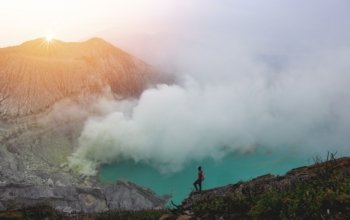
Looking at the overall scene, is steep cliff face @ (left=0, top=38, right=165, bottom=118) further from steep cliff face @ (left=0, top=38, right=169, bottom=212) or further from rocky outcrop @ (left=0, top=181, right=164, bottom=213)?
rocky outcrop @ (left=0, top=181, right=164, bottom=213)

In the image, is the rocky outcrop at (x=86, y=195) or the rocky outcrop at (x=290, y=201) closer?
the rocky outcrop at (x=290, y=201)

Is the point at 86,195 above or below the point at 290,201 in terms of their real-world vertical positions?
above

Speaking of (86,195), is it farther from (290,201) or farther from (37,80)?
(290,201)

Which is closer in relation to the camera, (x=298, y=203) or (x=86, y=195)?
(x=298, y=203)

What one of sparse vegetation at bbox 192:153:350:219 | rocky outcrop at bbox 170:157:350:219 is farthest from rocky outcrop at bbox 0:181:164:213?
sparse vegetation at bbox 192:153:350:219

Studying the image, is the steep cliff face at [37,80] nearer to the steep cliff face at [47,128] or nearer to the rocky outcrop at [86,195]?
the steep cliff face at [47,128]

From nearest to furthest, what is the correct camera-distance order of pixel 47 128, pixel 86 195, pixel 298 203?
pixel 298 203 → pixel 86 195 → pixel 47 128

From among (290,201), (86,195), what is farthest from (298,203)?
(86,195)

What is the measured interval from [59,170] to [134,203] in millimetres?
32302

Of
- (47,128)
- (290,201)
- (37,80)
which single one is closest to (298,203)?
(290,201)

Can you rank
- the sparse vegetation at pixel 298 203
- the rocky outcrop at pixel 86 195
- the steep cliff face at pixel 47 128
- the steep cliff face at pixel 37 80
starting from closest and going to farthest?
the sparse vegetation at pixel 298 203 → the rocky outcrop at pixel 86 195 → the steep cliff face at pixel 47 128 → the steep cliff face at pixel 37 80

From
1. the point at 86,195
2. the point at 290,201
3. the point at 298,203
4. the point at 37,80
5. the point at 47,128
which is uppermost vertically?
the point at 37,80

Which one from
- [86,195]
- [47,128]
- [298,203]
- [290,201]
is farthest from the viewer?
[47,128]

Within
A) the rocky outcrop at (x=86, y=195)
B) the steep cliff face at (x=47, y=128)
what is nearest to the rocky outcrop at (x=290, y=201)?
the rocky outcrop at (x=86, y=195)
